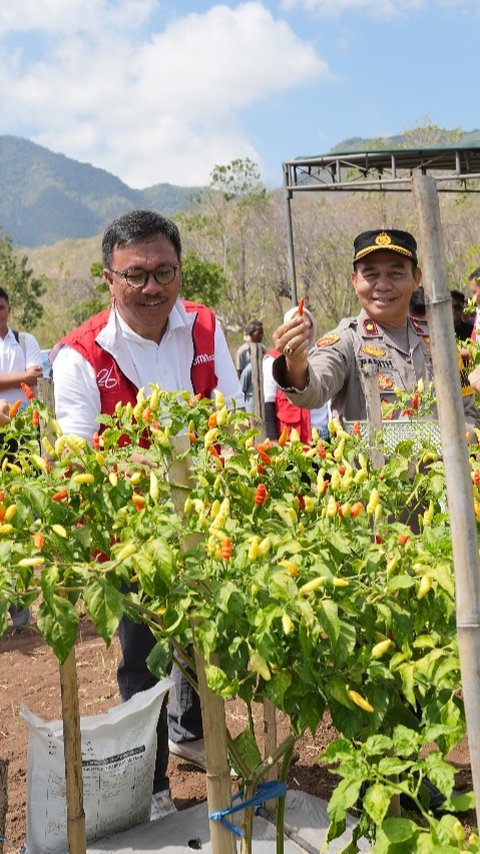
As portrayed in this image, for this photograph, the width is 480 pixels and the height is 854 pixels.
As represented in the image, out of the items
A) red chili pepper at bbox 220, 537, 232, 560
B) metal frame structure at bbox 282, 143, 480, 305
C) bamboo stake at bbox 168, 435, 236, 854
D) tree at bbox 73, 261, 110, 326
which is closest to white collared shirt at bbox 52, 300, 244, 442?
bamboo stake at bbox 168, 435, 236, 854

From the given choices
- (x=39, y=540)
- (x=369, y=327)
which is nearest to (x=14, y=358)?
(x=369, y=327)

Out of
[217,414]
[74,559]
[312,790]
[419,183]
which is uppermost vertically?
[419,183]

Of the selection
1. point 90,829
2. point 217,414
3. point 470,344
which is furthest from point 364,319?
point 90,829

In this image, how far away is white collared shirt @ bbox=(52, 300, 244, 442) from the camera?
243 centimetres

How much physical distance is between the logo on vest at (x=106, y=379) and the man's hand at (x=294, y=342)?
499 millimetres

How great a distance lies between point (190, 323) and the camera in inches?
105

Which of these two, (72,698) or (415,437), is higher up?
(415,437)

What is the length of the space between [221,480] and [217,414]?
121 millimetres

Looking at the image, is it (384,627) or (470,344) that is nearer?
(384,627)

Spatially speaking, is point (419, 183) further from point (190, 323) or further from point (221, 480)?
point (190, 323)

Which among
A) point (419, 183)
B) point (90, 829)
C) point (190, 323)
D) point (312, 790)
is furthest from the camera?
point (312, 790)

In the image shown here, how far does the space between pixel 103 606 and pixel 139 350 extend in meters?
1.25

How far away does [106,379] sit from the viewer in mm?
2500

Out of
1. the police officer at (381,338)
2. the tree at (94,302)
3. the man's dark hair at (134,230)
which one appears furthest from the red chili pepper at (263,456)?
the tree at (94,302)
